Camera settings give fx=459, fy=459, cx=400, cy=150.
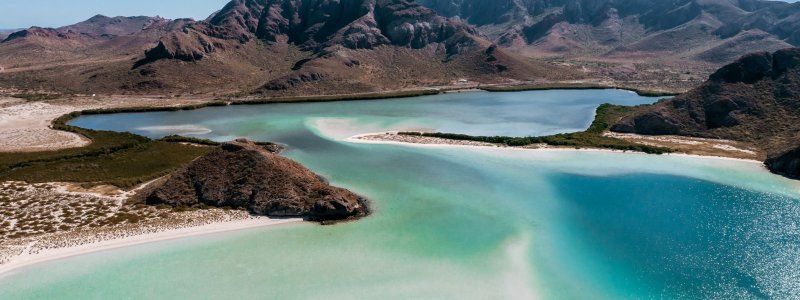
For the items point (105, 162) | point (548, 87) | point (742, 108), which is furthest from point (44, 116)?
point (548, 87)

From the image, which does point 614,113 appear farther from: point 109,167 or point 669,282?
point 109,167

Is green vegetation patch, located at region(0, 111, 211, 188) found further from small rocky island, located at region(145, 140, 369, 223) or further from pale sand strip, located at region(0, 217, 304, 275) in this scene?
pale sand strip, located at region(0, 217, 304, 275)

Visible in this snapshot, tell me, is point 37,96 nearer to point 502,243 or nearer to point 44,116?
point 44,116

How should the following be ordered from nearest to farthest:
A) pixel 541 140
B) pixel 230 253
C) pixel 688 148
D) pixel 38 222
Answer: pixel 230 253, pixel 38 222, pixel 688 148, pixel 541 140

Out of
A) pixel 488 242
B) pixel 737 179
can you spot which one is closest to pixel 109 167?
pixel 488 242

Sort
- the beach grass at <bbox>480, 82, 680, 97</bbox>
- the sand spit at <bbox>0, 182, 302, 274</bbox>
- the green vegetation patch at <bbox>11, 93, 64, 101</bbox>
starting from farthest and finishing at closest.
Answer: the beach grass at <bbox>480, 82, 680, 97</bbox> < the green vegetation patch at <bbox>11, 93, 64, 101</bbox> < the sand spit at <bbox>0, 182, 302, 274</bbox>

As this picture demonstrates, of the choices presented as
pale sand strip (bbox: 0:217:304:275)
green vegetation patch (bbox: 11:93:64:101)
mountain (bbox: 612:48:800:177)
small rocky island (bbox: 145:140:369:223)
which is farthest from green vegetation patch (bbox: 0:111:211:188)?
mountain (bbox: 612:48:800:177)

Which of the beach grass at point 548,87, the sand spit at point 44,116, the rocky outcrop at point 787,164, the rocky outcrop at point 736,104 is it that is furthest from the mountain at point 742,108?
the sand spit at point 44,116
